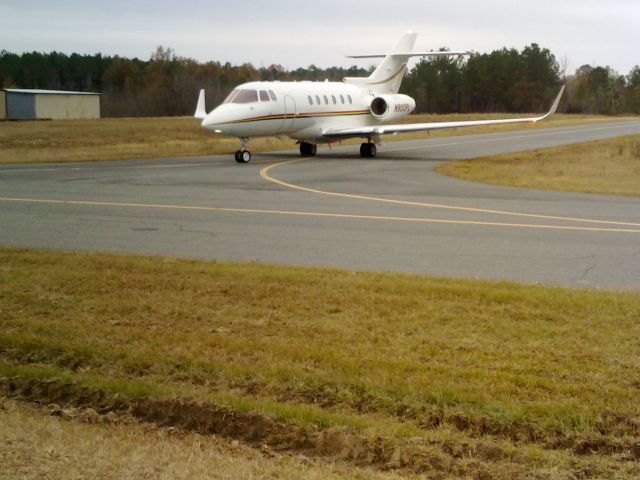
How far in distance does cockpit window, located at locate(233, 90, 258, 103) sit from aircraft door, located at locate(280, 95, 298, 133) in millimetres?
1334

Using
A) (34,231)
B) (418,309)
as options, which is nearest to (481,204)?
(34,231)

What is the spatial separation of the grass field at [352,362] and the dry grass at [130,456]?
28cm

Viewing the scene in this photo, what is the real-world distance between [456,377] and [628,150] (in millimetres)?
32775

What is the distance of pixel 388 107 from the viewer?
3556cm

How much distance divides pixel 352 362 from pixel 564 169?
23621 millimetres

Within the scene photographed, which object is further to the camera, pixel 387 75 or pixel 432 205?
pixel 387 75

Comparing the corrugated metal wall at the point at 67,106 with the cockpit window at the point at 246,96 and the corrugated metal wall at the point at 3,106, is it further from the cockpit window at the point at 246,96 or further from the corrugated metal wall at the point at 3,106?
the cockpit window at the point at 246,96

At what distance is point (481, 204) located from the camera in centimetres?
1859

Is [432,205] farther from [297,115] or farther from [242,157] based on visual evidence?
[297,115]

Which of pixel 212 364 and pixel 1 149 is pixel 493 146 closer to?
pixel 1 149

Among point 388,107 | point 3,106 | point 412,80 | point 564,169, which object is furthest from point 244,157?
point 412,80

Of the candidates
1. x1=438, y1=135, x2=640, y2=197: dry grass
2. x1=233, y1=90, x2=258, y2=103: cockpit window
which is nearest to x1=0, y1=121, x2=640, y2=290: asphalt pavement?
x1=438, y1=135, x2=640, y2=197: dry grass

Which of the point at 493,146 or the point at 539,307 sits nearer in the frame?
the point at 539,307

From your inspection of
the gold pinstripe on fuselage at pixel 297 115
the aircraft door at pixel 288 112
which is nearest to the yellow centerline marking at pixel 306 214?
the gold pinstripe on fuselage at pixel 297 115
